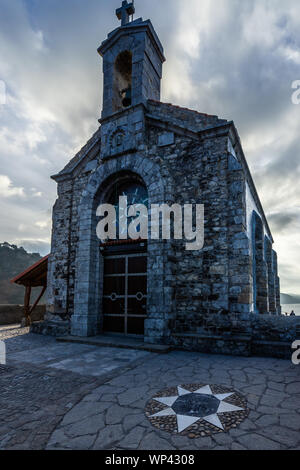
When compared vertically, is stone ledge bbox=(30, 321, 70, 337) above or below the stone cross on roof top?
below

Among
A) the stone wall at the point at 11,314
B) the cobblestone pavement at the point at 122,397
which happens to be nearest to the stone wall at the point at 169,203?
the cobblestone pavement at the point at 122,397

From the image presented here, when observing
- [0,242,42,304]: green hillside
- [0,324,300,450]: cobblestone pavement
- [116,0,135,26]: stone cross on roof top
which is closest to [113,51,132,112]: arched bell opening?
[116,0,135,26]: stone cross on roof top

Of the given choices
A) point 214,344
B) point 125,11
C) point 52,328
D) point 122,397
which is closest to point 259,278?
point 214,344

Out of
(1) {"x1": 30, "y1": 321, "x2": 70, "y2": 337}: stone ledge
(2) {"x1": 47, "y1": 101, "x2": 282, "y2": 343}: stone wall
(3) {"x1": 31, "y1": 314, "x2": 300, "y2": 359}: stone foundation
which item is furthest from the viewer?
(1) {"x1": 30, "y1": 321, "x2": 70, "y2": 337}: stone ledge

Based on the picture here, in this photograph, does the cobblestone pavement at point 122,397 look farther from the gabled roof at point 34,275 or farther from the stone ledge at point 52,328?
the gabled roof at point 34,275

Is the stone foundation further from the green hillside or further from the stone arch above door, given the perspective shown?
the green hillside

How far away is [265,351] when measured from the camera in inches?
212

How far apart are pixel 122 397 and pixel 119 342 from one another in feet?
10.3

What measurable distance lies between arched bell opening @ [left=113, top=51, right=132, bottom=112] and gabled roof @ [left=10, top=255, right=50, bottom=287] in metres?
6.28

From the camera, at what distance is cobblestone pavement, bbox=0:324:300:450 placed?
93.4 inches

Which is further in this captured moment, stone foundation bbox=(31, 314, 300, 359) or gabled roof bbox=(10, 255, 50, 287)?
gabled roof bbox=(10, 255, 50, 287)

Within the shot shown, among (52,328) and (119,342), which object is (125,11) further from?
(52,328)

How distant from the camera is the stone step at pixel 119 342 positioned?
19.1 feet

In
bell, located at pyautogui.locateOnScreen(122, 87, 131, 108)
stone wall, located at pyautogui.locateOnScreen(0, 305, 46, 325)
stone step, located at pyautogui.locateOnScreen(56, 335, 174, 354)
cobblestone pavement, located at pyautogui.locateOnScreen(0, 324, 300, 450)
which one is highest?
bell, located at pyautogui.locateOnScreen(122, 87, 131, 108)
